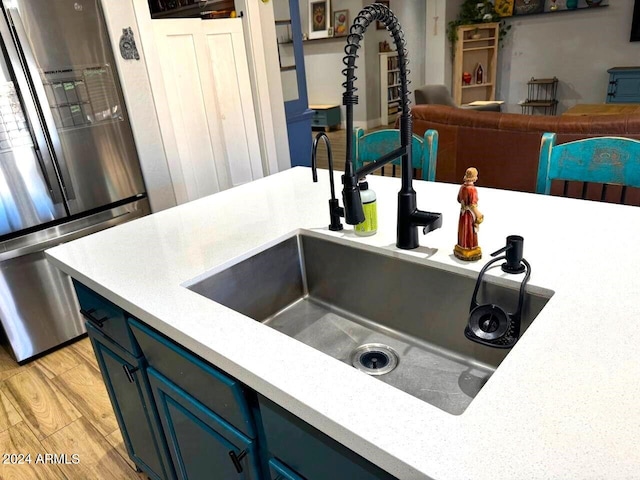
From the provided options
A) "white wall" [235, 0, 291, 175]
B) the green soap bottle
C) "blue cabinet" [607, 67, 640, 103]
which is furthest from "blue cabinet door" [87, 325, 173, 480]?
"blue cabinet" [607, 67, 640, 103]

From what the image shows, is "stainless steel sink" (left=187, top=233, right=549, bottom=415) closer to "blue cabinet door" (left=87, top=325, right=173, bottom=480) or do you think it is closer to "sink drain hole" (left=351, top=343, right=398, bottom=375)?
"sink drain hole" (left=351, top=343, right=398, bottom=375)

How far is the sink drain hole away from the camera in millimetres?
1098

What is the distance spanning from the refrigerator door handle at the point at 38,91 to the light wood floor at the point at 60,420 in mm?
924

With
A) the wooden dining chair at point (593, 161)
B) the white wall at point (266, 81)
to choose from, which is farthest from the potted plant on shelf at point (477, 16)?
the wooden dining chair at point (593, 161)

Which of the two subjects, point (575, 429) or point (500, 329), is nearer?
point (575, 429)

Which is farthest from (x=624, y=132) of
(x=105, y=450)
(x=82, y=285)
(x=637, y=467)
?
(x=105, y=450)

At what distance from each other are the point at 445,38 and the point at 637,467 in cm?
743

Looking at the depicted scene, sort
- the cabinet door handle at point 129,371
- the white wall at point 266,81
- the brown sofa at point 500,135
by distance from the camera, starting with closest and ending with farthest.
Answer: the cabinet door handle at point 129,371 → the brown sofa at point 500,135 → the white wall at point 266,81

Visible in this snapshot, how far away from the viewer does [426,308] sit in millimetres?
1144

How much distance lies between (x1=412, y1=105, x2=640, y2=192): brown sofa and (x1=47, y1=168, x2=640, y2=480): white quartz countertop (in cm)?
137

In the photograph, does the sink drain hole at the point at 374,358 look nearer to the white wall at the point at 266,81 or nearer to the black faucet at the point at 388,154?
the black faucet at the point at 388,154

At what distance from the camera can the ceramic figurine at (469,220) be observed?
3.30 feet

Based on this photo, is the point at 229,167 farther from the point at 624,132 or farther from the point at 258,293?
the point at 624,132

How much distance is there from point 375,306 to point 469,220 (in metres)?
0.38
